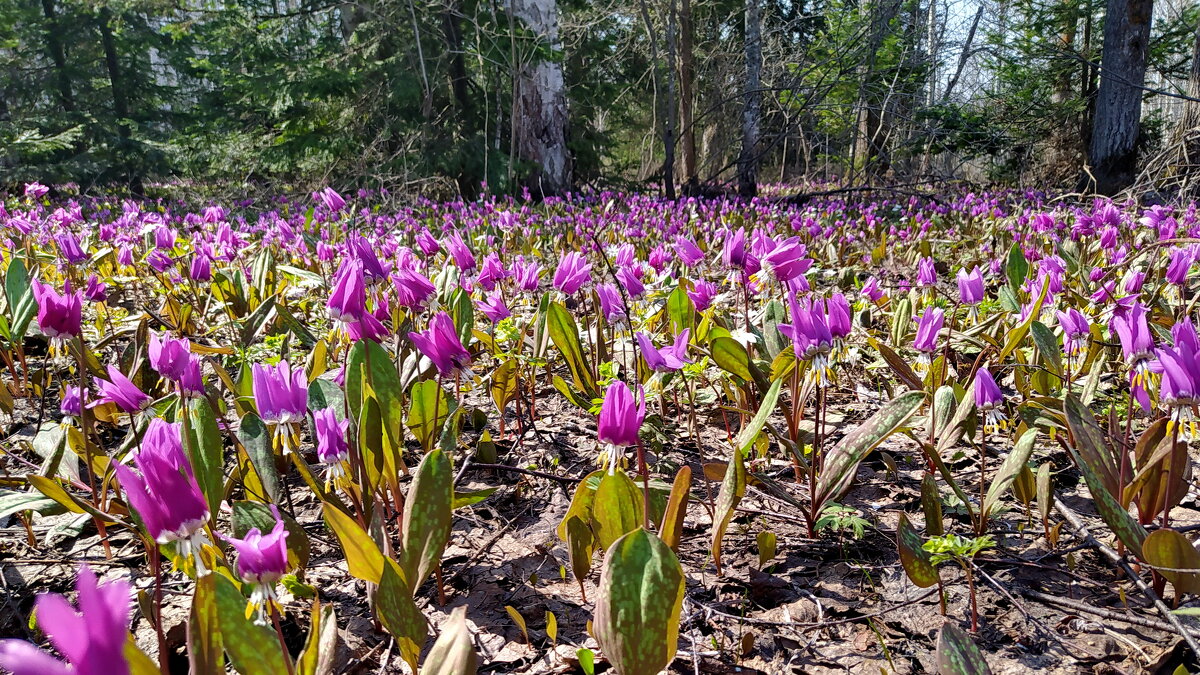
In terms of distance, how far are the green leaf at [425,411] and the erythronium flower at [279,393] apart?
446 mm

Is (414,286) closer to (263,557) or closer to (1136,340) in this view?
(263,557)

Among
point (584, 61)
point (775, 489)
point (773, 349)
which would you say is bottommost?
point (775, 489)

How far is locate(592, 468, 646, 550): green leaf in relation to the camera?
3.99 ft

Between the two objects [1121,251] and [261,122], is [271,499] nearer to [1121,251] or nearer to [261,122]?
[1121,251]

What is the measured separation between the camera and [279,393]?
4.49ft

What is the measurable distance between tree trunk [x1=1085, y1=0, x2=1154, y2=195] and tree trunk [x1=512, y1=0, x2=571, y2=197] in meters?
6.98

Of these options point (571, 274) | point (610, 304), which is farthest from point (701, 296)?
point (571, 274)

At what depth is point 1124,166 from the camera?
31.5 feet

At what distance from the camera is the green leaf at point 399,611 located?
42.8 inches

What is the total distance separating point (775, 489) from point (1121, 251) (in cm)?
345

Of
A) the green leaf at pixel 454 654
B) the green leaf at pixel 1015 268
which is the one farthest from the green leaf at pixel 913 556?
the green leaf at pixel 1015 268

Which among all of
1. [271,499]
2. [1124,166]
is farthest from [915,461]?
[1124,166]

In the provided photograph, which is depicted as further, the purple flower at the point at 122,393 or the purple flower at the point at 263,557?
the purple flower at the point at 122,393

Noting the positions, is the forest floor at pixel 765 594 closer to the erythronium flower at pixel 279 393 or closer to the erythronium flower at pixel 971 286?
the erythronium flower at pixel 279 393
